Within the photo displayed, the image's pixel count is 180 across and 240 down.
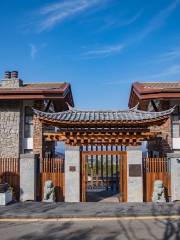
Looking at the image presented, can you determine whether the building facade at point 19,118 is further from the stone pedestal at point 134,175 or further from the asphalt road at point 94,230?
the asphalt road at point 94,230

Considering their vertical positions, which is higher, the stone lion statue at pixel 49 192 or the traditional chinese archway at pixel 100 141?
the traditional chinese archway at pixel 100 141

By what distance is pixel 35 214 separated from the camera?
13297mm

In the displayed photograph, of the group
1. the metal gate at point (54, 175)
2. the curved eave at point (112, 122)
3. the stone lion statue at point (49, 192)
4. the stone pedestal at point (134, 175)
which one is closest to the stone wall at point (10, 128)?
the metal gate at point (54, 175)

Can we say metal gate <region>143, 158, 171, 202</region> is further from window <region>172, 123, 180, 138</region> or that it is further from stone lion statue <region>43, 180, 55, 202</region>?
stone lion statue <region>43, 180, 55, 202</region>

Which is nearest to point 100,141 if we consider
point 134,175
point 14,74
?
point 134,175

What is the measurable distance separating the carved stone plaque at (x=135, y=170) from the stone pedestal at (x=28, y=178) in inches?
174

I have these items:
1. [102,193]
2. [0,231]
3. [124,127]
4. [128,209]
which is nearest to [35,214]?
[0,231]

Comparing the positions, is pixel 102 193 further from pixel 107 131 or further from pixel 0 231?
pixel 0 231

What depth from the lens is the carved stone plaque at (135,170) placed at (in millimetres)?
16781

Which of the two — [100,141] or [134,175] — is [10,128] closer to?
[100,141]

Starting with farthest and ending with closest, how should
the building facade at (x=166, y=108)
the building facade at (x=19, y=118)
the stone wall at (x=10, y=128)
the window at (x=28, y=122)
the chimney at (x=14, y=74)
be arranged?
the chimney at (x=14, y=74) → the window at (x=28, y=122) → the stone wall at (x=10, y=128) → the building facade at (x=19, y=118) → the building facade at (x=166, y=108)

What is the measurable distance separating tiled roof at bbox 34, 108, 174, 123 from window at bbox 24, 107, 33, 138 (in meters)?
3.43

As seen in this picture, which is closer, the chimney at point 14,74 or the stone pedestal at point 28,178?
the stone pedestal at point 28,178

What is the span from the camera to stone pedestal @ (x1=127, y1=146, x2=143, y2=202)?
1666 centimetres
